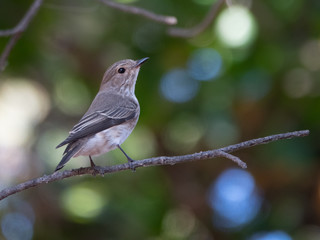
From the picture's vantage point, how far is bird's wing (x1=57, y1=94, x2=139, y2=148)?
3.94 metres

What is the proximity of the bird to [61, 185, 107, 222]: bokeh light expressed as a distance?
989 millimetres

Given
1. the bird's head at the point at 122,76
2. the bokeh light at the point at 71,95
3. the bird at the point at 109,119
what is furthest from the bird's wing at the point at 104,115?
the bokeh light at the point at 71,95

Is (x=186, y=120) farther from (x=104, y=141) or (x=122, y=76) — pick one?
(x=104, y=141)

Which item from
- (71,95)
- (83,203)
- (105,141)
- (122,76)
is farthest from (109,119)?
(71,95)

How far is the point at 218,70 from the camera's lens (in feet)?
18.7

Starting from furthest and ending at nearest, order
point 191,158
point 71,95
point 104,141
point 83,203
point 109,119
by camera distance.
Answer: point 71,95 → point 83,203 → point 109,119 → point 104,141 → point 191,158

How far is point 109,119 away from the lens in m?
4.32

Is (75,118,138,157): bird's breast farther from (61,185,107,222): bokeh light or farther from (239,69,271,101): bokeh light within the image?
(239,69,271,101): bokeh light

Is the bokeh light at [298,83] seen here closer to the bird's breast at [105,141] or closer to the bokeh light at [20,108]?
the bird's breast at [105,141]

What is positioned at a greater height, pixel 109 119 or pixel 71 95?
A: pixel 71 95

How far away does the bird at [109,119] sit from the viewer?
3.90m

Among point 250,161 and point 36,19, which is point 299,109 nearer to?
point 250,161

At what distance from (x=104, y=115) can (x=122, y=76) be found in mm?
831

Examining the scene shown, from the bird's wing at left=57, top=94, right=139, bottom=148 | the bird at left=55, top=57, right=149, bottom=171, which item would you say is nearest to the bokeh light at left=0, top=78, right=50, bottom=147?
the bird at left=55, top=57, right=149, bottom=171
